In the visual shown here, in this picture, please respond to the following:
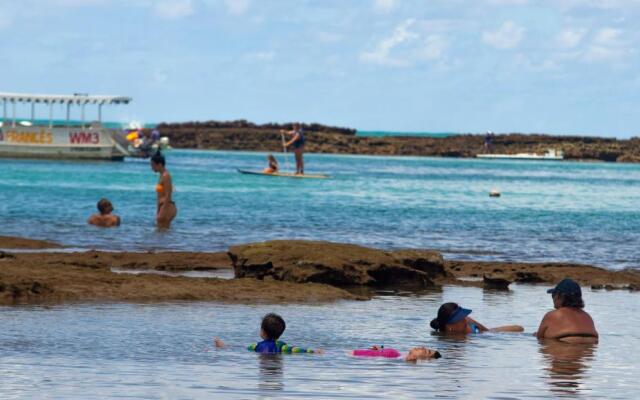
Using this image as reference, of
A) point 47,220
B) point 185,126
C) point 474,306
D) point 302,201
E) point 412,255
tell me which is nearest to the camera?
point 474,306

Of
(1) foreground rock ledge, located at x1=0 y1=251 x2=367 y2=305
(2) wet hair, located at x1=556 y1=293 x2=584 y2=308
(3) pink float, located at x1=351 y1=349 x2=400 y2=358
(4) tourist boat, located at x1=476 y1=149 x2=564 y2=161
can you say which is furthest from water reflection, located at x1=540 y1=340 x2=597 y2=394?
(4) tourist boat, located at x1=476 y1=149 x2=564 y2=161

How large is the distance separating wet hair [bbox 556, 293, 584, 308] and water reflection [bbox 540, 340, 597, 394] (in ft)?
1.63

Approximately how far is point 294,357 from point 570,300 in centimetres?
340

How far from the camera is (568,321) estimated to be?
46.1ft

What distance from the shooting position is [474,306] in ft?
56.4

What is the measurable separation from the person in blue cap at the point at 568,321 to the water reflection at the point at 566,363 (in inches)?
3.9

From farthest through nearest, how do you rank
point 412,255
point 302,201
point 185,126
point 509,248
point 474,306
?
point 185,126 < point 302,201 < point 509,248 < point 412,255 < point 474,306

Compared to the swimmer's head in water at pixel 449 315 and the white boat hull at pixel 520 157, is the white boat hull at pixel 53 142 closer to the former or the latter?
the swimmer's head in water at pixel 449 315

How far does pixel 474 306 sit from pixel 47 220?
16259 mm

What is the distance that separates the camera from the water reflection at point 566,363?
Answer: 1118cm

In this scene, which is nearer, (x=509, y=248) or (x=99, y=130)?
(x=509, y=248)

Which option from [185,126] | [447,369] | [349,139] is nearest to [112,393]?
[447,369]

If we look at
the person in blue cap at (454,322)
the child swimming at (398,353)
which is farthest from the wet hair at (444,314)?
the child swimming at (398,353)

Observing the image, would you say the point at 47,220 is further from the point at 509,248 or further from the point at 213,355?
the point at 213,355
